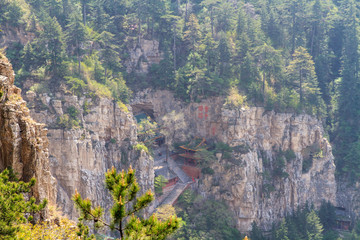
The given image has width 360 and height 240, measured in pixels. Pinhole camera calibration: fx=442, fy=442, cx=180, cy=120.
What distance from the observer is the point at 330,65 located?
56.9 m

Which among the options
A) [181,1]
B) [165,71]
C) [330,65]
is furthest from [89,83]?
[330,65]

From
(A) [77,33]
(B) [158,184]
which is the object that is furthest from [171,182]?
(A) [77,33]

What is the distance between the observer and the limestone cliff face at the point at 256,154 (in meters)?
42.9

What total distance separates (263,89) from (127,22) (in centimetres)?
1651

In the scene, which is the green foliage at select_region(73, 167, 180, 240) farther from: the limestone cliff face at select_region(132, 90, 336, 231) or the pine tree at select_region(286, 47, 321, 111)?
the pine tree at select_region(286, 47, 321, 111)

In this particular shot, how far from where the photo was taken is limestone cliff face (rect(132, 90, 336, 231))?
42875mm

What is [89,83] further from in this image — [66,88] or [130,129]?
[130,129]

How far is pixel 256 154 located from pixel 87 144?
17.5 meters

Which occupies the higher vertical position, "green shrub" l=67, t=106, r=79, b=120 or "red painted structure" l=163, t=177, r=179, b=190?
"green shrub" l=67, t=106, r=79, b=120

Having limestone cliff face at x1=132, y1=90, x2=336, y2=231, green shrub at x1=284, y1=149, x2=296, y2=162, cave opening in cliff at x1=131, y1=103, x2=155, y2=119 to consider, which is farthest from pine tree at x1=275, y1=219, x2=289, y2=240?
cave opening in cliff at x1=131, y1=103, x2=155, y2=119

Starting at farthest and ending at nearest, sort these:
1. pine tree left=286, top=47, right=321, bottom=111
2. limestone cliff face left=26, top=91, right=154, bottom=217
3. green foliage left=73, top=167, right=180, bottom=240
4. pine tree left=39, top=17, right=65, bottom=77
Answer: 1. pine tree left=286, top=47, right=321, bottom=111
2. pine tree left=39, top=17, right=65, bottom=77
3. limestone cliff face left=26, top=91, right=154, bottom=217
4. green foliage left=73, top=167, right=180, bottom=240

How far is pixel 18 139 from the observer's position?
18141 mm

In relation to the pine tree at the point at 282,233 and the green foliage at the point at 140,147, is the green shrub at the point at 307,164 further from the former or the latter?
the green foliage at the point at 140,147

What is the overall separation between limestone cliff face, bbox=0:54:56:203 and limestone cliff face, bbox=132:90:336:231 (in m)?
24.8
